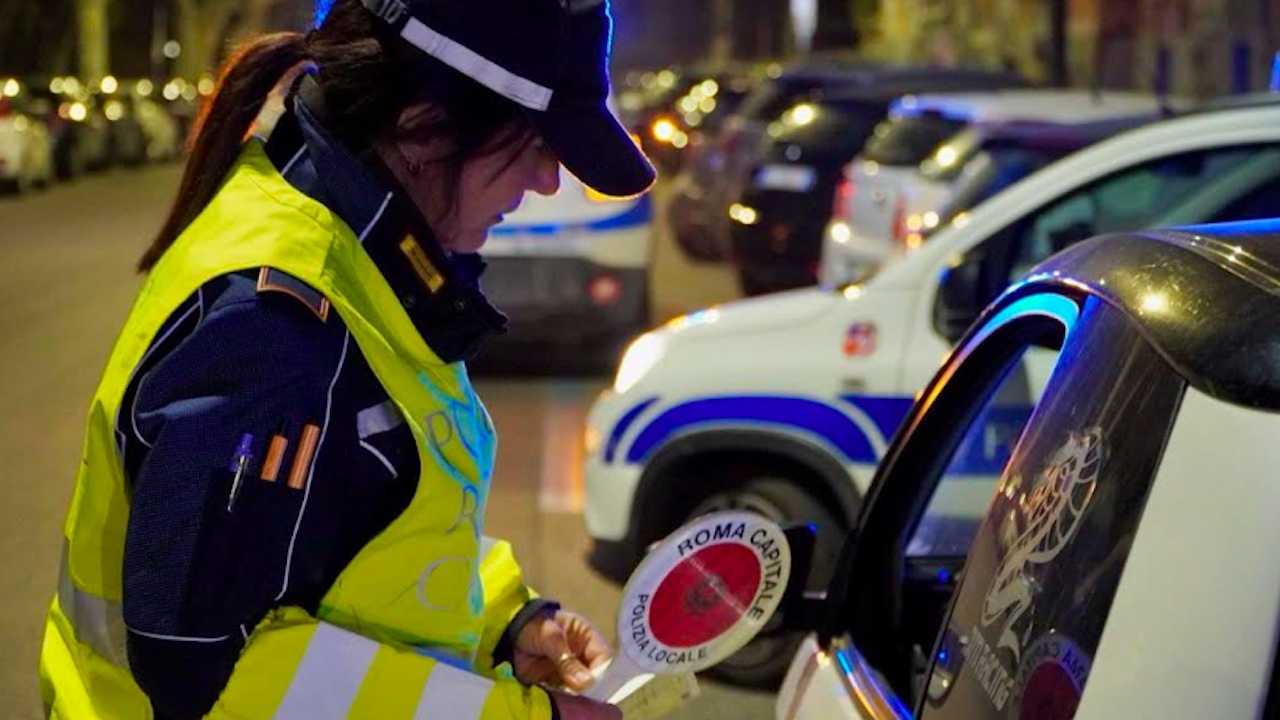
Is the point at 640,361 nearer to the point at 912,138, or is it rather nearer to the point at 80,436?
the point at 80,436

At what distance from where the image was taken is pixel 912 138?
11.5m

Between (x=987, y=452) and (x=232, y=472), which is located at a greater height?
(x=232, y=472)

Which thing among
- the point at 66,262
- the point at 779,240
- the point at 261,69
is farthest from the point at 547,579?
the point at 66,262

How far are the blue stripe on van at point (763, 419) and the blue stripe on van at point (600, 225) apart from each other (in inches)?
171

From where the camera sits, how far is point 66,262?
1758 cm

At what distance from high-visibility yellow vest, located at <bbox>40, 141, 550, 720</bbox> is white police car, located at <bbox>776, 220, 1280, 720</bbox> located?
1.70 feet

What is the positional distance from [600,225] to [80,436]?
3.08 meters


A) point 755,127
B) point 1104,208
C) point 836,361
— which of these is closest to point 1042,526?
point 836,361

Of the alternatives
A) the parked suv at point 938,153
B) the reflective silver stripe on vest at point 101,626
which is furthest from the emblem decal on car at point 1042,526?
the parked suv at point 938,153

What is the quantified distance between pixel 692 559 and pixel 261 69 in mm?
777

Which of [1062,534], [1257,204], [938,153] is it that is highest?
[1062,534]

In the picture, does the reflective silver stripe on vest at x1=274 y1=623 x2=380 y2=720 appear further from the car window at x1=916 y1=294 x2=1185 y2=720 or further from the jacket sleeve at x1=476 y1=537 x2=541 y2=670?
the car window at x1=916 y1=294 x2=1185 y2=720

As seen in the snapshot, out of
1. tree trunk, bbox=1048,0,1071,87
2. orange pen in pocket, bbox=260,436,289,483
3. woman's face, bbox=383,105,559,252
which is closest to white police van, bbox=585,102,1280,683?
woman's face, bbox=383,105,559,252

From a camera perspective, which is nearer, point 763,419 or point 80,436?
point 763,419
